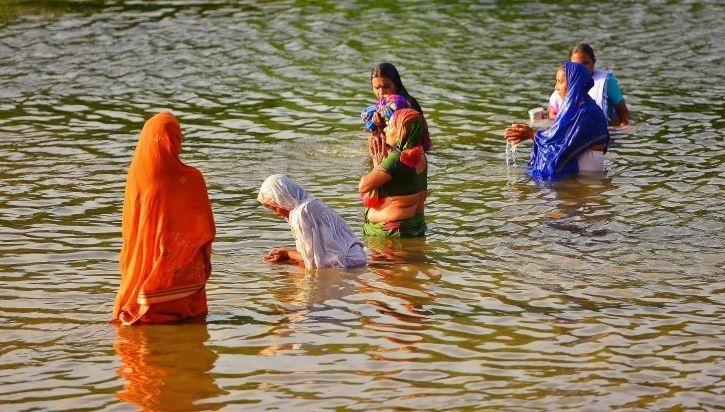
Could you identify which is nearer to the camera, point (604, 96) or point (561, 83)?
point (561, 83)

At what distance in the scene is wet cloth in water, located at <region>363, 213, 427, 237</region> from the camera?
10805 mm

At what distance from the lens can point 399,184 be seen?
10.5 meters

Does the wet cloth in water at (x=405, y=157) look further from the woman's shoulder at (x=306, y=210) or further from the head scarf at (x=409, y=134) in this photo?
the woman's shoulder at (x=306, y=210)

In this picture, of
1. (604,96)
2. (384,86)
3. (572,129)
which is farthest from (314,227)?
(604,96)

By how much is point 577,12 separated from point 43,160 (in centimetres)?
1198

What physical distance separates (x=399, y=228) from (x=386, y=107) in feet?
3.26

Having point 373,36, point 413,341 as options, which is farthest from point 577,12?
point 413,341

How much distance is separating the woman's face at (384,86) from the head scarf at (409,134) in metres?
0.96

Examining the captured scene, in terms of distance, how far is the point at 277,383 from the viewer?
7688 millimetres

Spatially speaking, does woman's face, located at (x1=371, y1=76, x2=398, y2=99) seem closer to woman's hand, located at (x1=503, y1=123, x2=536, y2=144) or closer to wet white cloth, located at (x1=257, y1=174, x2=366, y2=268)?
wet white cloth, located at (x1=257, y1=174, x2=366, y2=268)

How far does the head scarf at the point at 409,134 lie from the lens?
10.2 metres

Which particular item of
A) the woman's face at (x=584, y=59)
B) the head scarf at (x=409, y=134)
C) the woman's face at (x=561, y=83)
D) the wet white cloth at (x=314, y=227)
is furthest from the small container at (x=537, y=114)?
the wet white cloth at (x=314, y=227)

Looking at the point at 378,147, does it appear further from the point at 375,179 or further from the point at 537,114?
the point at 537,114

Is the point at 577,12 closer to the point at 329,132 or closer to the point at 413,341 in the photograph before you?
the point at 329,132
